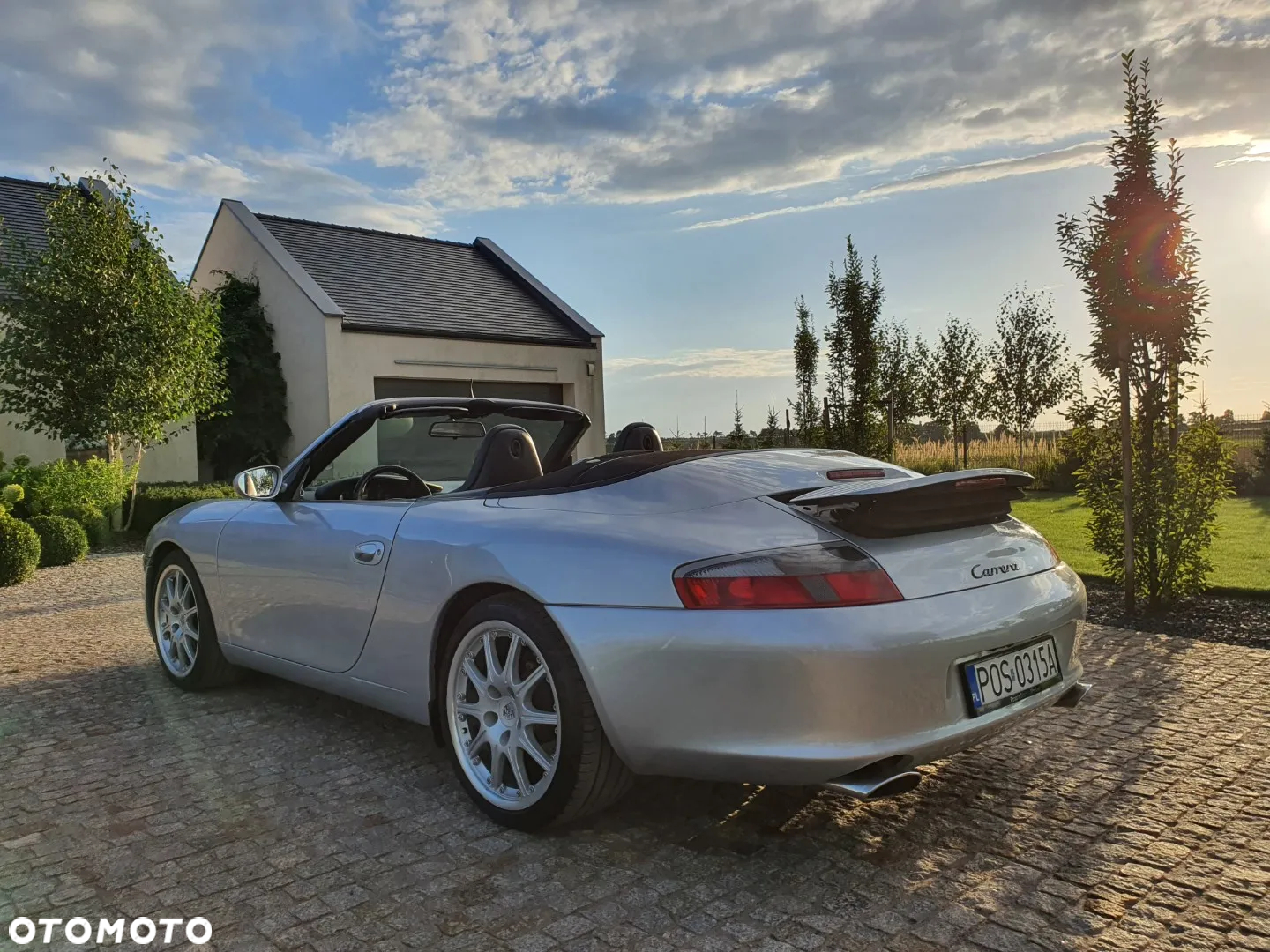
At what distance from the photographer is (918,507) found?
2.60 metres

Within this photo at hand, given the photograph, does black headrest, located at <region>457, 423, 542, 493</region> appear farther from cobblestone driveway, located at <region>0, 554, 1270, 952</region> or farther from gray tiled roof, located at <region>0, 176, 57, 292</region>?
gray tiled roof, located at <region>0, 176, 57, 292</region>

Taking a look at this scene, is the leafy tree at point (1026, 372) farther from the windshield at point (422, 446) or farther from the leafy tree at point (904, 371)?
the windshield at point (422, 446)

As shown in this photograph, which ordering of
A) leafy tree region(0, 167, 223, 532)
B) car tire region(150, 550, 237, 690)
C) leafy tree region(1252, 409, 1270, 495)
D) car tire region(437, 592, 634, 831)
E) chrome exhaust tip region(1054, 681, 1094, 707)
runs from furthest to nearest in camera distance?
leafy tree region(1252, 409, 1270, 495) < leafy tree region(0, 167, 223, 532) < car tire region(150, 550, 237, 690) < chrome exhaust tip region(1054, 681, 1094, 707) < car tire region(437, 592, 634, 831)

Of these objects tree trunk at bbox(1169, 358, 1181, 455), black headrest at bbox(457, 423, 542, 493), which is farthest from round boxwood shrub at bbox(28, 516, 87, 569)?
tree trunk at bbox(1169, 358, 1181, 455)

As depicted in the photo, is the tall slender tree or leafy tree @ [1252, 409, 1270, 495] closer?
the tall slender tree

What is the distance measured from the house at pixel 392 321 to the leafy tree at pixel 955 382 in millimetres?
10603

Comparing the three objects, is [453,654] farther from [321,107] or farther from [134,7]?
[134,7]

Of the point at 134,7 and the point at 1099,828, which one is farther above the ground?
the point at 134,7

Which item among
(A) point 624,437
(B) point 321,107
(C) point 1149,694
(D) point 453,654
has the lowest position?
(C) point 1149,694

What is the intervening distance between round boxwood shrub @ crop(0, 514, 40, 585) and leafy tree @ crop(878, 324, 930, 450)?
2054cm

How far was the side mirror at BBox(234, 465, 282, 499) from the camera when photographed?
417cm

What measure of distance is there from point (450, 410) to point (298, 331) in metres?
15.1

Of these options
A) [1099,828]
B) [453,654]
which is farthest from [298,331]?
[1099,828]

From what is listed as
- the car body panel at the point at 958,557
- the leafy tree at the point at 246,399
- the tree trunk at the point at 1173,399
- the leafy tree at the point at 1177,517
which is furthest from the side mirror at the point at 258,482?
the leafy tree at the point at 246,399
